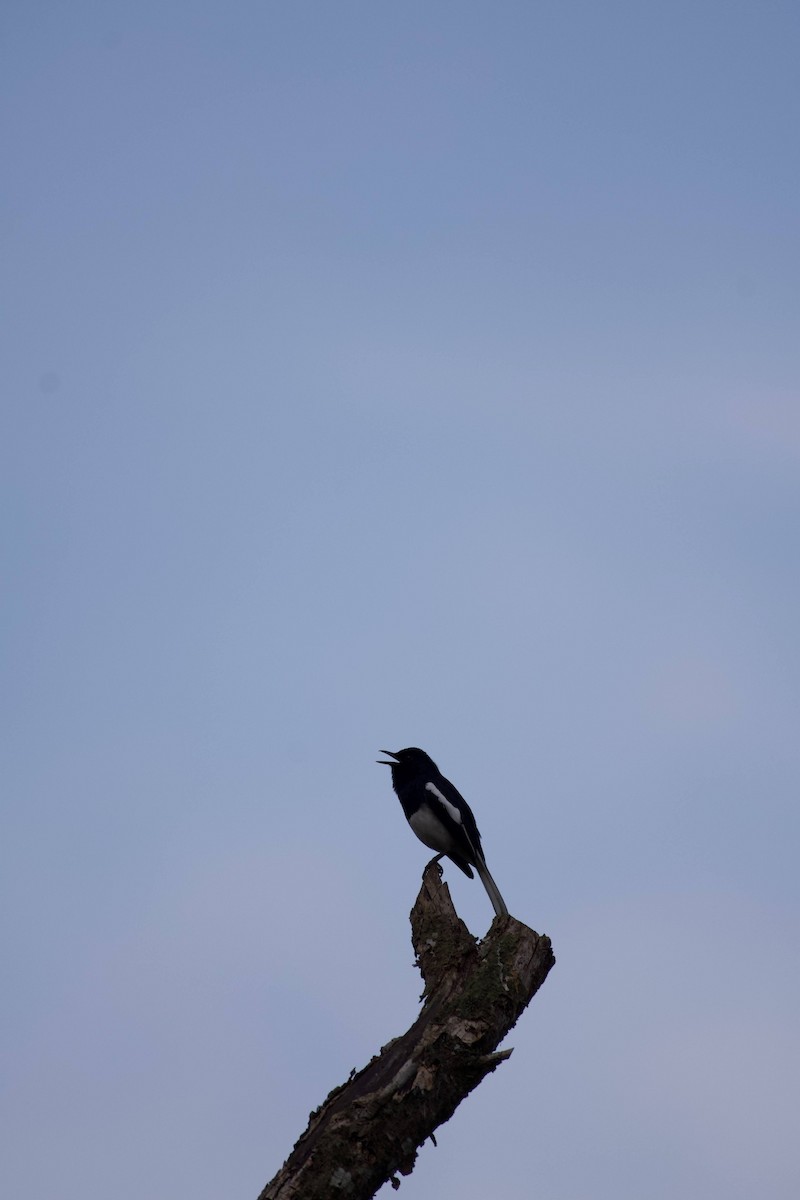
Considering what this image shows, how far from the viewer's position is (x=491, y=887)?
33.5ft

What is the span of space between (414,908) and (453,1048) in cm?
146

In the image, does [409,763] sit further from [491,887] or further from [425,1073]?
[425,1073]

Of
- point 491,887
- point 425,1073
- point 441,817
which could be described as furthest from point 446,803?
point 425,1073

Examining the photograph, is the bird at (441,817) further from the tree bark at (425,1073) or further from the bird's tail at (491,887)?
the tree bark at (425,1073)

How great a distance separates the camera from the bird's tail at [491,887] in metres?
9.86

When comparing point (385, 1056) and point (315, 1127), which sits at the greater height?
point (385, 1056)

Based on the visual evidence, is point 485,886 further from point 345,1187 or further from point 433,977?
point 345,1187

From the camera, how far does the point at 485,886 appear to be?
1032cm

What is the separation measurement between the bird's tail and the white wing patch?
0.50 metres

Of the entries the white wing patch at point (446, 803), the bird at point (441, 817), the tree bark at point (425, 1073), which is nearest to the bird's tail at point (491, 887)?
the bird at point (441, 817)

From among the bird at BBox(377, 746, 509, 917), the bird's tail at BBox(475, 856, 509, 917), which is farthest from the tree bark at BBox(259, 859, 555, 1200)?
the bird at BBox(377, 746, 509, 917)

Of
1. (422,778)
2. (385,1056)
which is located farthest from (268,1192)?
(422,778)

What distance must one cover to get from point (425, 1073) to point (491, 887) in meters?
4.26

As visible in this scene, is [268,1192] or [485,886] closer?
[268,1192]
